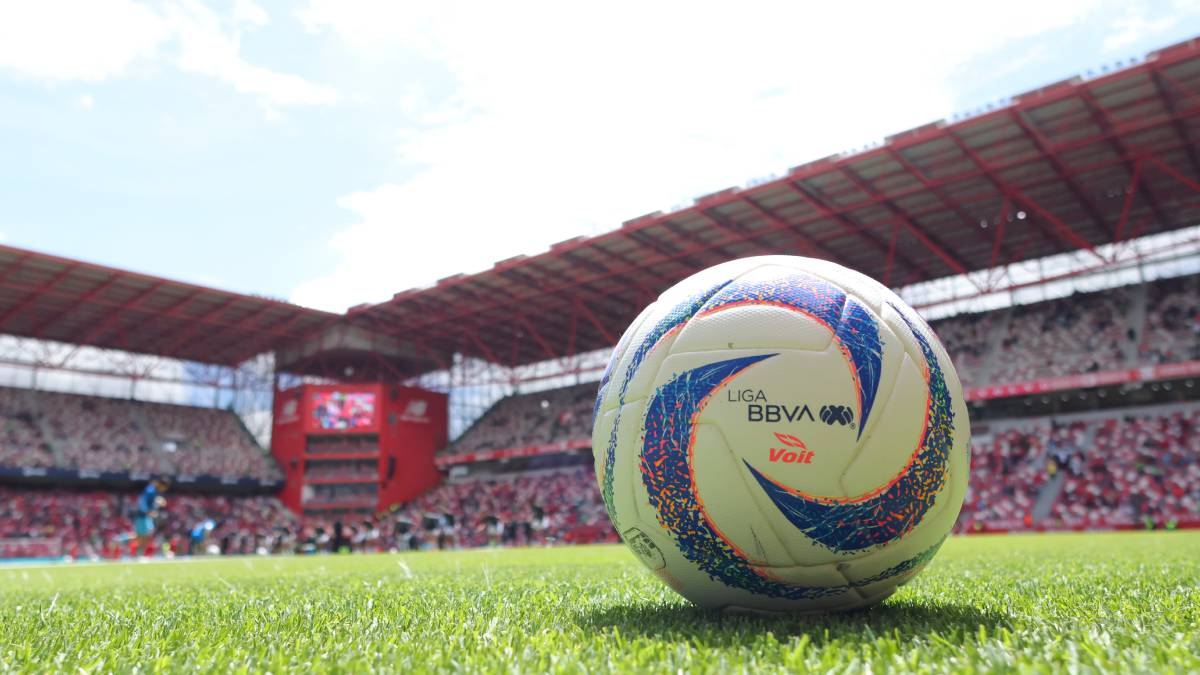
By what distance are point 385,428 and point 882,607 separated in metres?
42.2

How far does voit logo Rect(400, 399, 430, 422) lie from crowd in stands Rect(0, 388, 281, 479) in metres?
7.79

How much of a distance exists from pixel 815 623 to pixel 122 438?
46854mm

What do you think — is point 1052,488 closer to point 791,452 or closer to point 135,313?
point 791,452

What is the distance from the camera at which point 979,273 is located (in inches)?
1378

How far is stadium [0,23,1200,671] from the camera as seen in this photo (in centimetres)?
322

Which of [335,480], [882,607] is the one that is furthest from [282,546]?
[882,607]

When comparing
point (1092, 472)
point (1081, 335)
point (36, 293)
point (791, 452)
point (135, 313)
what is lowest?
point (1092, 472)

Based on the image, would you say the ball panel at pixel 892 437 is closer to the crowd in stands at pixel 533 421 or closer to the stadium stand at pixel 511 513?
the stadium stand at pixel 511 513

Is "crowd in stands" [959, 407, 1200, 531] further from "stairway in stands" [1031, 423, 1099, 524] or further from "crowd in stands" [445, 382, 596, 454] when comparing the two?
"crowd in stands" [445, 382, 596, 454]

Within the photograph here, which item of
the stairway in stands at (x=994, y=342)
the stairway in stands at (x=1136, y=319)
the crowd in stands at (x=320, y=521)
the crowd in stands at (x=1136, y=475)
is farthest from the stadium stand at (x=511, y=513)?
the stairway in stands at (x=1136, y=319)

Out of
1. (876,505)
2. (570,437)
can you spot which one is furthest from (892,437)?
(570,437)

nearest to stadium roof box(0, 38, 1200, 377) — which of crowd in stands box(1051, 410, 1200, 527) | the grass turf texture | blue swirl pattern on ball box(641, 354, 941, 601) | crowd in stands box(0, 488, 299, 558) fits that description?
crowd in stands box(1051, 410, 1200, 527)

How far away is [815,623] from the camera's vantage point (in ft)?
10.8

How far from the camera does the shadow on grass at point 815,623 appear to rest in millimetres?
2977
